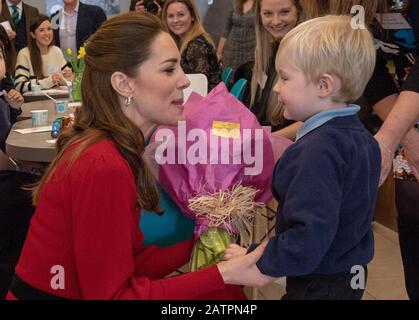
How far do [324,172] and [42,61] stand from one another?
429cm

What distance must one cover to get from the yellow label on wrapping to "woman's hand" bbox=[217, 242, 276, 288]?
12.0 inches

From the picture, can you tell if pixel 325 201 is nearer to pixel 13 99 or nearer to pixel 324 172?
pixel 324 172

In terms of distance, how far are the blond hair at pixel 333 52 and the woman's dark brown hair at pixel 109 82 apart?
1.27 ft

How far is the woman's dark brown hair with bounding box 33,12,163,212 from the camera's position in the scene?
1.40 metres

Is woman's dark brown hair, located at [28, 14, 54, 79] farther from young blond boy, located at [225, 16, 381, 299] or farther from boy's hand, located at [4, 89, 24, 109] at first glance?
young blond boy, located at [225, 16, 381, 299]

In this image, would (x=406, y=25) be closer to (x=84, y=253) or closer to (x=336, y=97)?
(x=336, y=97)

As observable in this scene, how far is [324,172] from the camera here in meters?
1.19

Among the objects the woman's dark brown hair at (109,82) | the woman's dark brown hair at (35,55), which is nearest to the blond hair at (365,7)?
the woman's dark brown hair at (109,82)

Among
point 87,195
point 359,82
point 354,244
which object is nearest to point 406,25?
point 359,82

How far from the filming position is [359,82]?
132 centimetres

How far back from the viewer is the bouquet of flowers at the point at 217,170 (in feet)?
4.71

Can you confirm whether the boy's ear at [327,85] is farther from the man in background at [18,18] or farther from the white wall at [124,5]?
the white wall at [124,5]
